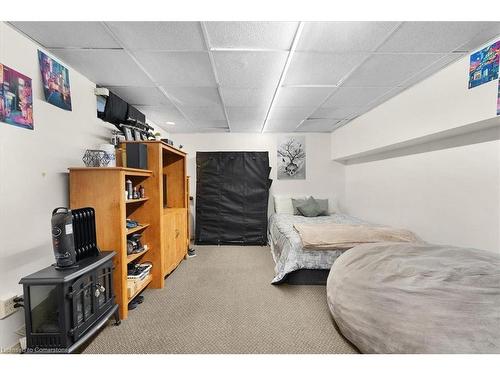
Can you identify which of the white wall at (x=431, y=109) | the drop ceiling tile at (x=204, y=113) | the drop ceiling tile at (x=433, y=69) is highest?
the drop ceiling tile at (x=433, y=69)

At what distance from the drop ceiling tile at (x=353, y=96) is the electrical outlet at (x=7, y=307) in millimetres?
3343

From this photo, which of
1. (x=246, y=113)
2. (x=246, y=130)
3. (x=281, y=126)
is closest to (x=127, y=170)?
(x=246, y=113)

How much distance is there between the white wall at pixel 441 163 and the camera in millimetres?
1881

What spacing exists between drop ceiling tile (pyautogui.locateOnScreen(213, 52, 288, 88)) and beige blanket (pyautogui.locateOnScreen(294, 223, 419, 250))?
1747 millimetres

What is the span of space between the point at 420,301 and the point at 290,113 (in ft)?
8.96

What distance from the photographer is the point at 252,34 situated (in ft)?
4.99

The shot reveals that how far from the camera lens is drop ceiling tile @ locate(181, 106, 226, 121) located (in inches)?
120

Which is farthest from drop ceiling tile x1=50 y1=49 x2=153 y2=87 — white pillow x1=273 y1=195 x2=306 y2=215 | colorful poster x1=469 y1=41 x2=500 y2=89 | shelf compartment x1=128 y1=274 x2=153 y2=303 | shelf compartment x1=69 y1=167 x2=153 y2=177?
white pillow x1=273 y1=195 x2=306 y2=215

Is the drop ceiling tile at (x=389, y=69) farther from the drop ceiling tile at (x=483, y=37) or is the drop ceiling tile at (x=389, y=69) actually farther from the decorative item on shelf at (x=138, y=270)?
the decorative item on shelf at (x=138, y=270)

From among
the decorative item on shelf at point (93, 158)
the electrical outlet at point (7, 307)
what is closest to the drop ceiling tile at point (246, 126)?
the decorative item on shelf at point (93, 158)

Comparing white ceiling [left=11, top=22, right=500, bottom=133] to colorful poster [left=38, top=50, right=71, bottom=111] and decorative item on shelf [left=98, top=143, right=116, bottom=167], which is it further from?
decorative item on shelf [left=98, top=143, right=116, bottom=167]

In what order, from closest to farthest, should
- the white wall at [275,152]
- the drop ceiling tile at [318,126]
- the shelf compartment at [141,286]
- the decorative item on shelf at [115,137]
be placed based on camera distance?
the shelf compartment at [141,286]
the decorative item on shelf at [115,137]
the drop ceiling tile at [318,126]
the white wall at [275,152]

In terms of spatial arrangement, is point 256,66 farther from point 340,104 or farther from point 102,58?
point 340,104
